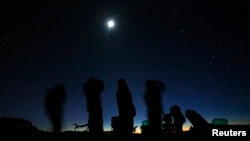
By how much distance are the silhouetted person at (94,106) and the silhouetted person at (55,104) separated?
1327cm

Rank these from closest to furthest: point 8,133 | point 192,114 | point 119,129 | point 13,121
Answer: point 192,114 → point 119,129 → point 8,133 → point 13,121

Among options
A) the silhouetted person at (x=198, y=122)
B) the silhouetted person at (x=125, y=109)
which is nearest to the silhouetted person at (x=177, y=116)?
the silhouetted person at (x=125, y=109)

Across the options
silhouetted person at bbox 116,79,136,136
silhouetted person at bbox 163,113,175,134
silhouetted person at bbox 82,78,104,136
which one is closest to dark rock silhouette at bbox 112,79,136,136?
silhouetted person at bbox 116,79,136,136

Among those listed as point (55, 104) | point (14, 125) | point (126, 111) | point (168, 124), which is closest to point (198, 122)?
point (126, 111)

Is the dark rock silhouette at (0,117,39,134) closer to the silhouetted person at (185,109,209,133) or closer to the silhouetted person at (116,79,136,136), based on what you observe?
the silhouetted person at (116,79,136,136)

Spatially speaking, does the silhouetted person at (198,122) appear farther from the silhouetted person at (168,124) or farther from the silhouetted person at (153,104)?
the silhouetted person at (168,124)

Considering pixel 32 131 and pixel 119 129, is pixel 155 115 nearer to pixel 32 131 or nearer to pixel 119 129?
pixel 119 129

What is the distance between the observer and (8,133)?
1129 cm

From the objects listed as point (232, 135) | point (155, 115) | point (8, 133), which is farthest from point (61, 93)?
point (232, 135)

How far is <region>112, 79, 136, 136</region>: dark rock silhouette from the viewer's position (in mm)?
8406

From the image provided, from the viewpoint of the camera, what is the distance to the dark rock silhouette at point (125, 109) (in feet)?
27.6

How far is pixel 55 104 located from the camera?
22047 millimetres

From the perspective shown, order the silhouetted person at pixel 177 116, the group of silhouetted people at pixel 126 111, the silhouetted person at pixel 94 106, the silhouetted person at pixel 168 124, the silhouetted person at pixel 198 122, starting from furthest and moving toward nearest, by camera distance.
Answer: the silhouetted person at pixel 168 124 < the silhouetted person at pixel 177 116 < the silhouetted person at pixel 94 106 < the group of silhouetted people at pixel 126 111 < the silhouetted person at pixel 198 122

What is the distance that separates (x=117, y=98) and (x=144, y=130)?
4.26 metres
